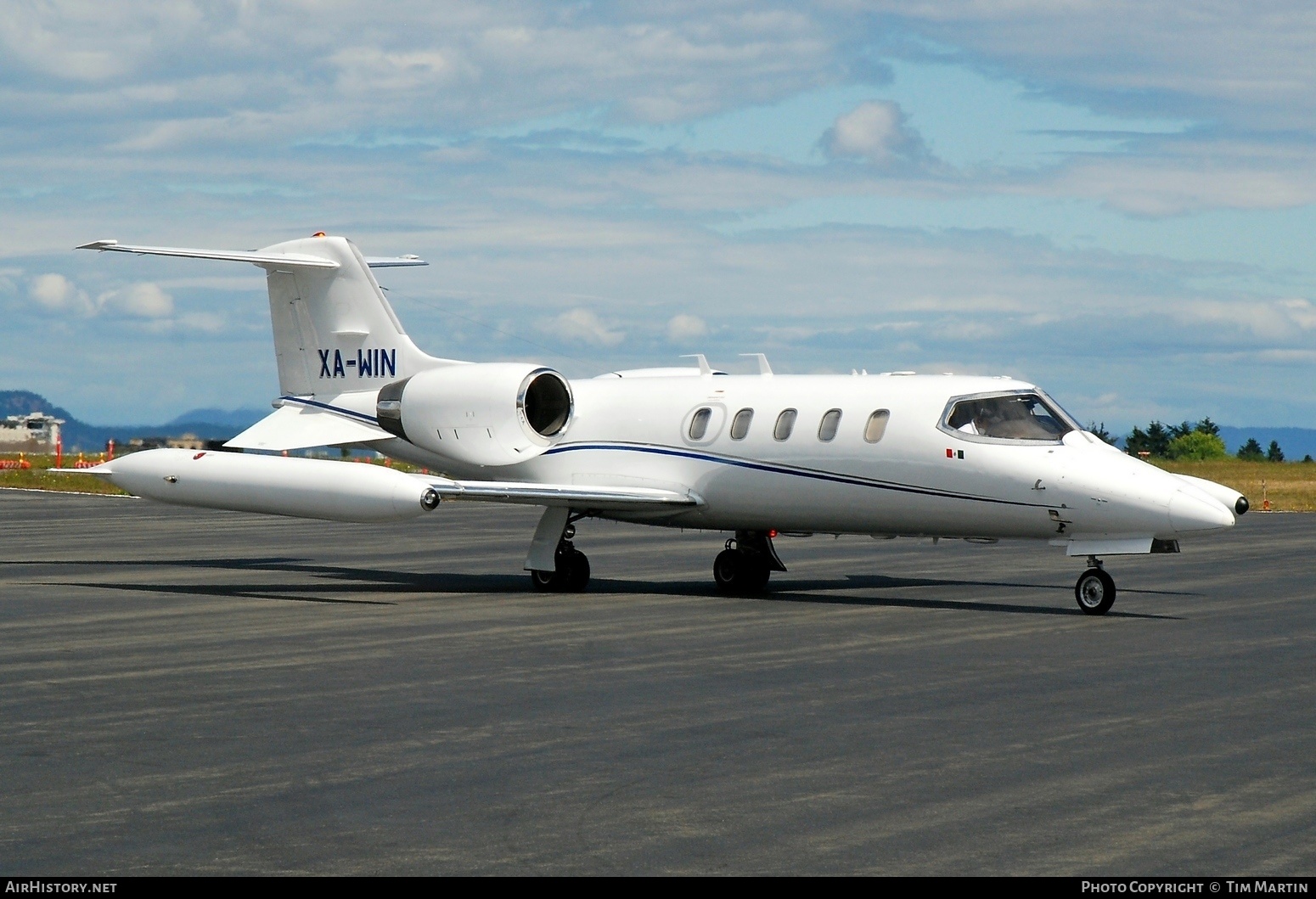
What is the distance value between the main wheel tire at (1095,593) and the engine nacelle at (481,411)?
7.64m

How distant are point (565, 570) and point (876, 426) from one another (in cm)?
459

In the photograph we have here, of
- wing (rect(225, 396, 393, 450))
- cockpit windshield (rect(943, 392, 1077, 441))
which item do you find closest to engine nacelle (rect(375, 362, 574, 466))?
wing (rect(225, 396, 393, 450))

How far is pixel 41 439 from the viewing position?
112938 mm

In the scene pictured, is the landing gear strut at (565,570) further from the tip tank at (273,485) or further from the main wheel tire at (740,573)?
the tip tank at (273,485)

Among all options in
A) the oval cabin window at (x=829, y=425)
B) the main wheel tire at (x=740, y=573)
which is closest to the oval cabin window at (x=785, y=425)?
the oval cabin window at (x=829, y=425)

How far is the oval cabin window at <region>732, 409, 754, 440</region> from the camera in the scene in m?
21.2

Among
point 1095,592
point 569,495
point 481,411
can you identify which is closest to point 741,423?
point 569,495

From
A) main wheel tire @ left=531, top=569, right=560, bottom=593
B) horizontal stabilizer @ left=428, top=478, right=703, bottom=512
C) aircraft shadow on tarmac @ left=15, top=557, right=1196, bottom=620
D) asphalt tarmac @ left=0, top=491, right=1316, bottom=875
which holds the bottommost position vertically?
asphalt tarmac @ left=0, top=491, right=1316, bottom=875

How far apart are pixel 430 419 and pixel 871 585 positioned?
21.4 ft

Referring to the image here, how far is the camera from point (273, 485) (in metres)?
20.8

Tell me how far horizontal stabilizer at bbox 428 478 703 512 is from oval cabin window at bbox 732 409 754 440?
38.6 inches

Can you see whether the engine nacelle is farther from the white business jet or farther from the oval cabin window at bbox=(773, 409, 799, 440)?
the oval cabin window at bbox=(773, 409, 799, 440)

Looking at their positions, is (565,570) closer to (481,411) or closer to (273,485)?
(481,411)
